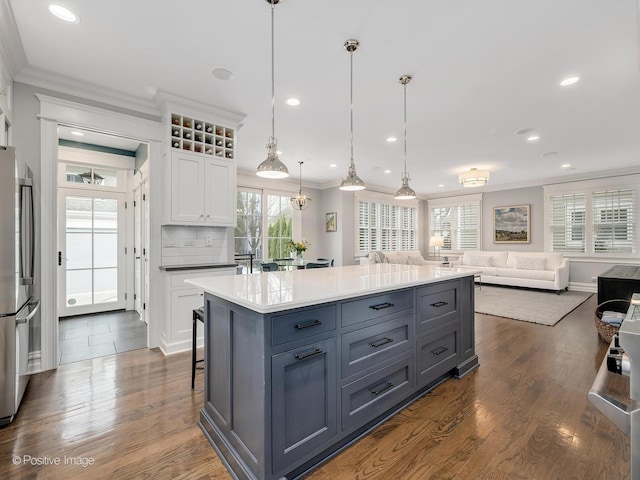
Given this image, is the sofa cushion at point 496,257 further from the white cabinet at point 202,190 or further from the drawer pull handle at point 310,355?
the drawer pull handle at point 310,355

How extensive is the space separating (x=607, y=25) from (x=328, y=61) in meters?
2.04

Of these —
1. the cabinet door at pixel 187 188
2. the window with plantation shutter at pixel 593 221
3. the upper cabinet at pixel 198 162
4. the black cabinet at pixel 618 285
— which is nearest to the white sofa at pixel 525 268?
the window with plantation shutter at pixel 593 221

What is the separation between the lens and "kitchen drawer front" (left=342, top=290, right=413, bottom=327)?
5.62 feet

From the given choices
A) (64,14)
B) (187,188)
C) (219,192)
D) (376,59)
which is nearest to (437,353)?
(376,59)

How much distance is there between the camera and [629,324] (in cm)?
73

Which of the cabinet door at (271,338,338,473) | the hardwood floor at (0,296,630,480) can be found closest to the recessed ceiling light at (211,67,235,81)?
the cabinet door at (271,338,338,473)

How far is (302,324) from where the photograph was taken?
150 centimetres

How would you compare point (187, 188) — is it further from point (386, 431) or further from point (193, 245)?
point (386, 431)

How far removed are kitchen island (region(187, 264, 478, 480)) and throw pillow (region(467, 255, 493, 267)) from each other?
6847mm

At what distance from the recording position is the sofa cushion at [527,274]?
→ 21.9 ft

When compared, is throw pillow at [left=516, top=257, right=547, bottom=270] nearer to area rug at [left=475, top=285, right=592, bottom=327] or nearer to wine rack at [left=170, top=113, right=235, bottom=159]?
area rug at [left=475, top=285, right=592, bottom=327]

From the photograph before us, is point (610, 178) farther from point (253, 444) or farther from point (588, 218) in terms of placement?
point (253, 444)

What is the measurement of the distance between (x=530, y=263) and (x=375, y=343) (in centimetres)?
714

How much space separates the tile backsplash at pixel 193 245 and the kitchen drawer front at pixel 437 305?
256 cm
